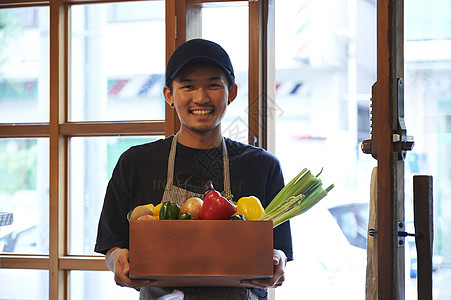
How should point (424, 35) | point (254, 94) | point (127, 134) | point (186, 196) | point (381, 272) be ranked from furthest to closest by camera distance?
point (127, 134) → point (254, 94) → point (186, 196) → point (424, 35) → point (381, 272)

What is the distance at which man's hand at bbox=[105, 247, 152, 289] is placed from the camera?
56.4 inches

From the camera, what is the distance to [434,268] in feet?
4.39

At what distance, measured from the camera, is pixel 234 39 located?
2393 millimetres

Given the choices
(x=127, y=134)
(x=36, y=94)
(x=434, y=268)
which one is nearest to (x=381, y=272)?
(x=434, y=268)

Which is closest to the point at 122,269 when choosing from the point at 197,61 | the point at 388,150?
the point at 197,61

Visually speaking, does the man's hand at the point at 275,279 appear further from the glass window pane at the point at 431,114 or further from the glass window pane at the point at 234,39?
the glass window pane at the point at 234,39

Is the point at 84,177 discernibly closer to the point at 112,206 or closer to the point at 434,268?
the point at 112,206


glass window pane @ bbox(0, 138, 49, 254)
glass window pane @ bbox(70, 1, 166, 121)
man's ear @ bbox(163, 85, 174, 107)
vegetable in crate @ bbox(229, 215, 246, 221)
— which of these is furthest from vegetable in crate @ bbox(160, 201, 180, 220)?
glass window pane @ bbox(0, 138, 49, 254)

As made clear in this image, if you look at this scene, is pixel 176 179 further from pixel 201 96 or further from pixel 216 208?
pixel 216 208

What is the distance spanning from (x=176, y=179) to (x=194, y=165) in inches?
3.1

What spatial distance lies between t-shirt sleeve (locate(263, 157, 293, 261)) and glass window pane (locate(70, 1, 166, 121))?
918 millimetres

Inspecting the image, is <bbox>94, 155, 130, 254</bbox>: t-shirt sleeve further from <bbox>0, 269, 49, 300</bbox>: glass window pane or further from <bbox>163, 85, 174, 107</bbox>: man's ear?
<bbox>0, 269, 49, 300</bbox>: glass window pane

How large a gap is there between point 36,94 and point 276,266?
5.47ft

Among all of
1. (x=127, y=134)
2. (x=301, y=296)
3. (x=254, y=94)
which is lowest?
(x=301, y=296)
